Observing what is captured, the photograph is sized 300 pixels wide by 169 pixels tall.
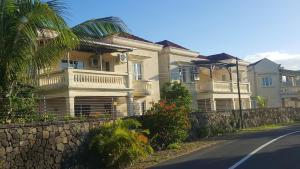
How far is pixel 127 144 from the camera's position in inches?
635

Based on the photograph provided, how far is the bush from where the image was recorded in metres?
16.0

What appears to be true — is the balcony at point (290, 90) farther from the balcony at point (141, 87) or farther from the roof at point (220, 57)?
the balcony at point (141, 87)

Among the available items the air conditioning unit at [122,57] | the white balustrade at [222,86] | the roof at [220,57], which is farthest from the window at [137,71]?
the roof at [220,57]

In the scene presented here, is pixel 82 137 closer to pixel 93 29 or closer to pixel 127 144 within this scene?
pixel 127 144

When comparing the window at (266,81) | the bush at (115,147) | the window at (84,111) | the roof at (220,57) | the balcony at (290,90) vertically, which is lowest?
the bush at (115,147)

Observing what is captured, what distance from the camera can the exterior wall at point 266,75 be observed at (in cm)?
6650

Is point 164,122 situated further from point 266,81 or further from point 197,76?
point 266,81

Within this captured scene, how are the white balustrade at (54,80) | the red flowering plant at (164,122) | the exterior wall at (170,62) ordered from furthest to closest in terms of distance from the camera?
the exterior wall at (170,62)
the white balustrade at (54,80)
the red flowering plant at (164,122)

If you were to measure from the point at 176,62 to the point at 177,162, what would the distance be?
81.4ft

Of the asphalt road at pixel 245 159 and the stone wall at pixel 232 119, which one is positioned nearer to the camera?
the asphalt road at pixel 245 159

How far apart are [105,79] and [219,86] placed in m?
18.3

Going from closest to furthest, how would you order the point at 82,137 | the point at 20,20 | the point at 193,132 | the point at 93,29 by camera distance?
the point at 20,20 < the point at 93,29 < the point at 82,137 < the point at 193,132

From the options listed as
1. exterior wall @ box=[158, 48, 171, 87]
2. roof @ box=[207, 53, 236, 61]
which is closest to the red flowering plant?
exterior wall @ box=[158, 48, 171, 87]

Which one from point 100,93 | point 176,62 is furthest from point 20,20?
point 176,62
